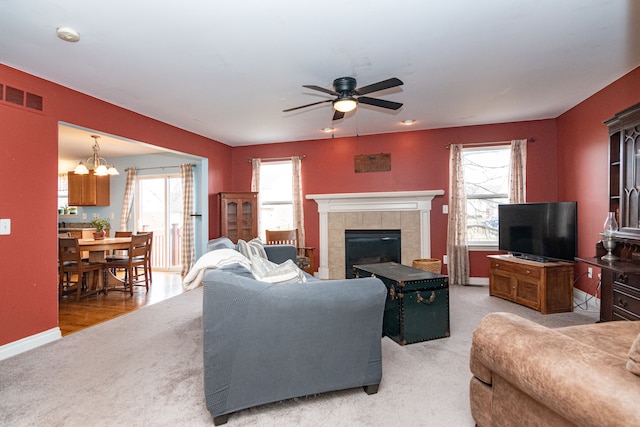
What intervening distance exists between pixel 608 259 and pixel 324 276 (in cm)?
384

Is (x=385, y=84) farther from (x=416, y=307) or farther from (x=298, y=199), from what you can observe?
(x=298, y=199)

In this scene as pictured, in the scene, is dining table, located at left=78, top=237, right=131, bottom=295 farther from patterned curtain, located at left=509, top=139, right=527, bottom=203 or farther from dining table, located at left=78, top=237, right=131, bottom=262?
patterned curtain, located at left=509, top=139, right=527, bottom=203

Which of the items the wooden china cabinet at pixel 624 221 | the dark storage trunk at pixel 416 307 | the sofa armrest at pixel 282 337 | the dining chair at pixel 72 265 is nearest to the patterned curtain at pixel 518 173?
the wooden china cabinet at pixel 624 221

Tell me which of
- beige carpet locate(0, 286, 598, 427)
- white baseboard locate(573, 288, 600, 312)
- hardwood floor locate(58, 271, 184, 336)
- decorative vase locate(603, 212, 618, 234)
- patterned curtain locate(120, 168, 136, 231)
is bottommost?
hardwood floor locate(58, 271, 184, 336)

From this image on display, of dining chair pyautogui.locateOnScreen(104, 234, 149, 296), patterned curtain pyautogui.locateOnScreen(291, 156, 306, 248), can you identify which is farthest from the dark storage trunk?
dining chair pyautogui.locateOnScreen(104, 234, 149, 296)

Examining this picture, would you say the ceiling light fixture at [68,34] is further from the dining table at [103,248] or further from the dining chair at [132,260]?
the dining chair at [132,260]

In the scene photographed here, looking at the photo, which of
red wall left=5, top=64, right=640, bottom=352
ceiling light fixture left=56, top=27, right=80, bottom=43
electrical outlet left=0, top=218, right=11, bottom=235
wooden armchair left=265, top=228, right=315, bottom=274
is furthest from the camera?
wooden armchair left=265, top=228, right=315, bottom=274

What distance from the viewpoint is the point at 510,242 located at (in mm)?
4473

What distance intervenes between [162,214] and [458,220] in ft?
19.1

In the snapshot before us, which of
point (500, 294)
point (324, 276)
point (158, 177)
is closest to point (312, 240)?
point (324, 276)

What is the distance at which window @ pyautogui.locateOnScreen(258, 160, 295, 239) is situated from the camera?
619 centimetres

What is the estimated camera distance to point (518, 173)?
4.89m

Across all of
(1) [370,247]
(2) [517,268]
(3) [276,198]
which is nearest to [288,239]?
(3) [276,198]

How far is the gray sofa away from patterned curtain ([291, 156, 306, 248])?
12.7 feet
